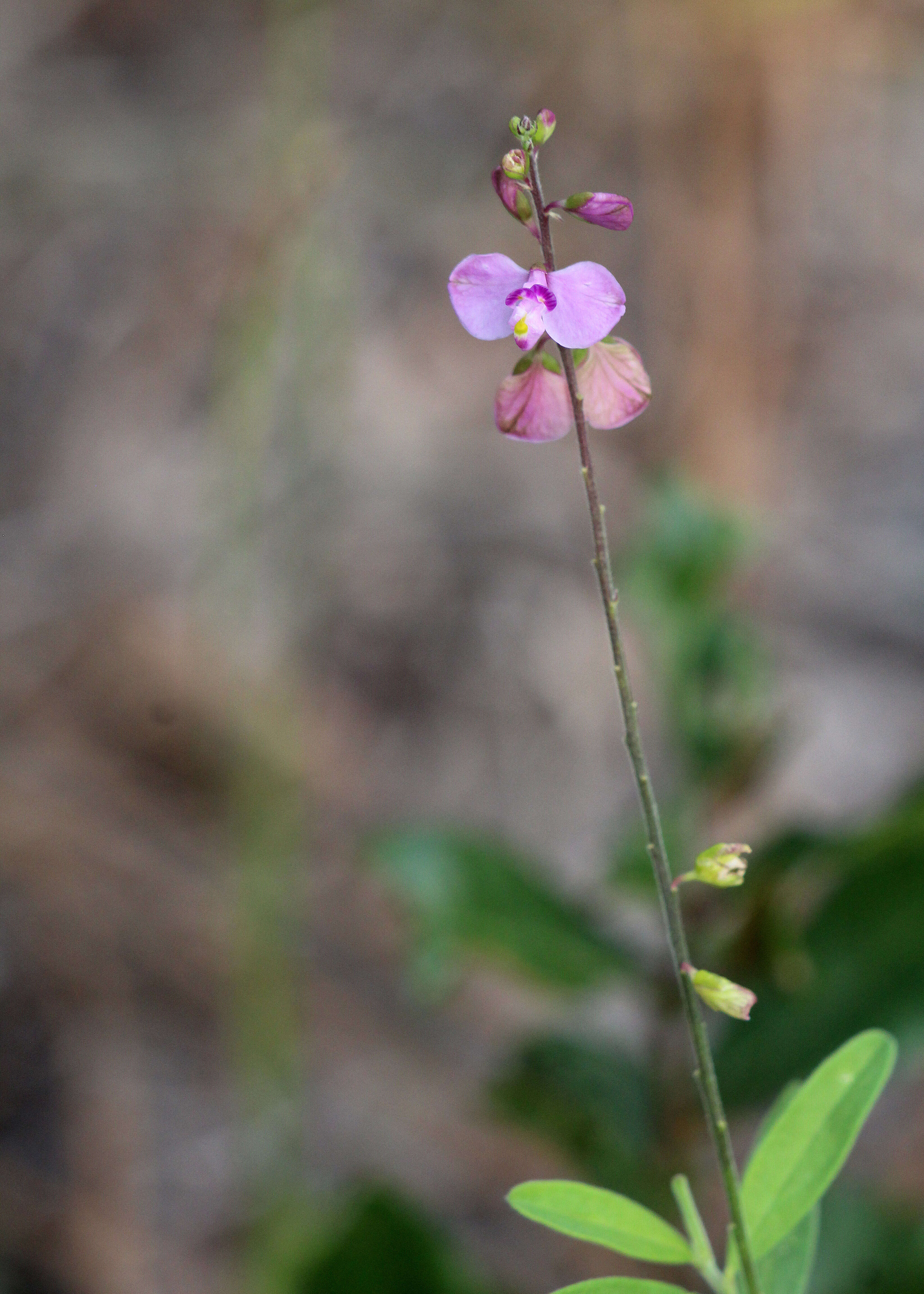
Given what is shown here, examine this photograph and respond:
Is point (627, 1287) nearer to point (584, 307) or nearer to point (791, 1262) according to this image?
point (791, 1262)

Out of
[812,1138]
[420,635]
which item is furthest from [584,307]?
[420,635]

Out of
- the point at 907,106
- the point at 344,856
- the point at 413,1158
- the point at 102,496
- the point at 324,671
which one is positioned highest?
the point at 907,106

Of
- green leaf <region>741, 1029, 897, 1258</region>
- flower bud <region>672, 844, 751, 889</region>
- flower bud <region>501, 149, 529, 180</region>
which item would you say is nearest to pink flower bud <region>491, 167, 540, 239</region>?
flower bud <region>501, 149, 529, 180</region>

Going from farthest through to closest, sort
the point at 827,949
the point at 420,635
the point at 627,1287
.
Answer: the point at 420,635, the point at 827,949, the point at 627,1287

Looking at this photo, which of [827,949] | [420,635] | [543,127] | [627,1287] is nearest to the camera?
[543,127]

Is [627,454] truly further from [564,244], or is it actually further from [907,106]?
[907,106]

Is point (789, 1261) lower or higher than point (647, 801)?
lower

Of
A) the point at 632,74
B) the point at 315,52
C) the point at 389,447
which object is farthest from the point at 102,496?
the point at 632,74
